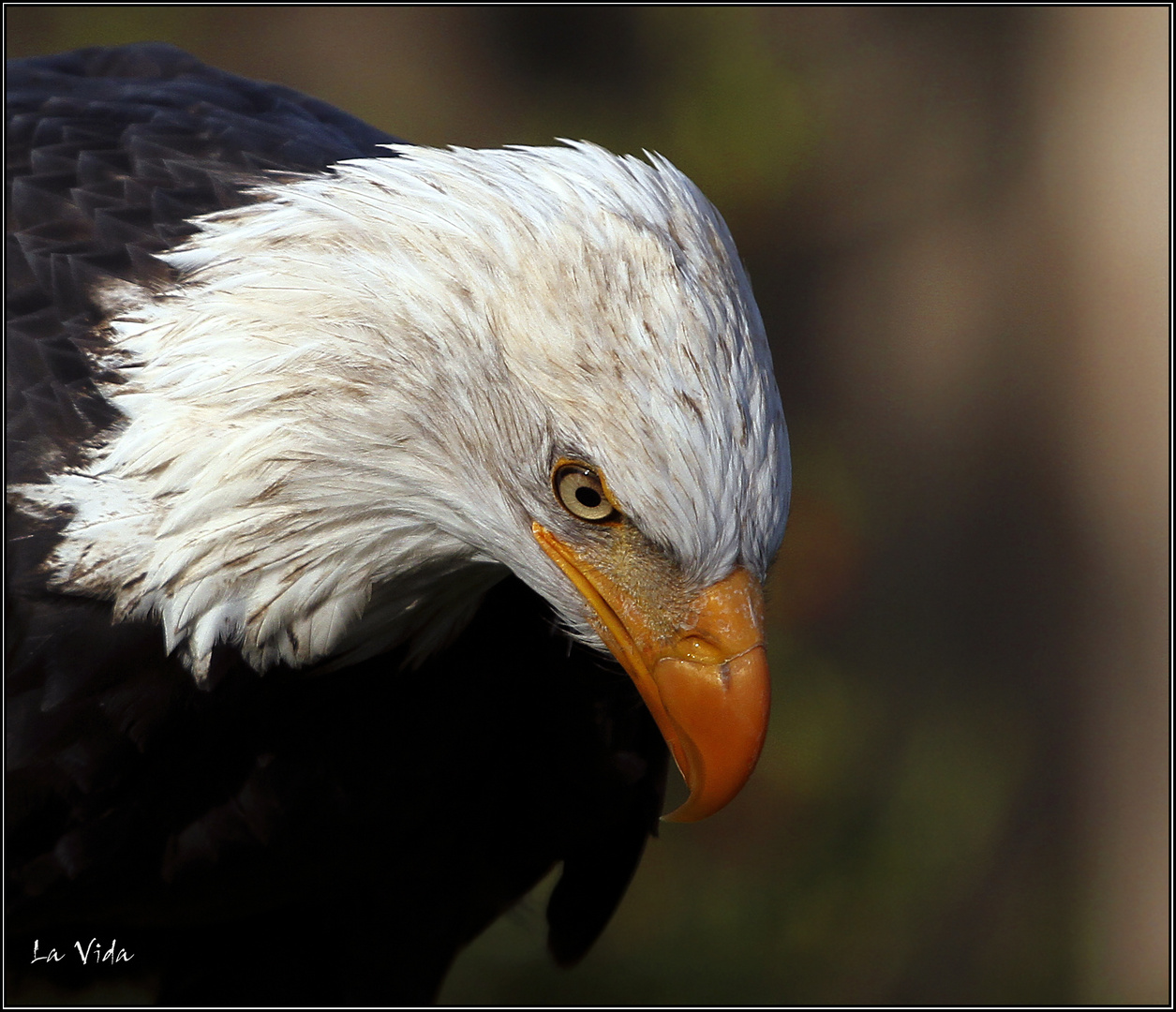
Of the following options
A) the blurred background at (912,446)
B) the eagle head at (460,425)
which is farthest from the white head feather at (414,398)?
the blurred background at (912,446)

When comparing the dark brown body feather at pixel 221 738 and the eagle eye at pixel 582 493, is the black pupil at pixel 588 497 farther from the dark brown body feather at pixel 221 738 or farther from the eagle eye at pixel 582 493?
the dark brown body feather at pixel 221 738

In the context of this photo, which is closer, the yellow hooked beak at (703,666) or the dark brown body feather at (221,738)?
the yellow hooked beak at (703,666)

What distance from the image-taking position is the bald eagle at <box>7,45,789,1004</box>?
1395mm

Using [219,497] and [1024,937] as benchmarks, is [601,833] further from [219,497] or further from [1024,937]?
[1024,937]

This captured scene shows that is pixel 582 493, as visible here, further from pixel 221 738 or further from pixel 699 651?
pixel 221 738

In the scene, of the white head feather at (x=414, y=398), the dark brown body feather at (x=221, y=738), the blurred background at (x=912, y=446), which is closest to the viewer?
A: the white head feather at (x=414, y=398)

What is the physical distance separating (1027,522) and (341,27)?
3291 mm

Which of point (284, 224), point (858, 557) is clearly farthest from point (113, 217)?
point (858, 557)

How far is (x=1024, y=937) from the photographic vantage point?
4332 mm

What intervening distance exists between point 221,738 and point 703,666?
2.62 ft

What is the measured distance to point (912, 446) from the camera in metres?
5.03

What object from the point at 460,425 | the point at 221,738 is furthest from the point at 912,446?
the point at 460,425

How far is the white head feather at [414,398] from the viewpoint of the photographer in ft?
4.46

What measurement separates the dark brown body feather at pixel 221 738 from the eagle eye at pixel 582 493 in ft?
1.81
